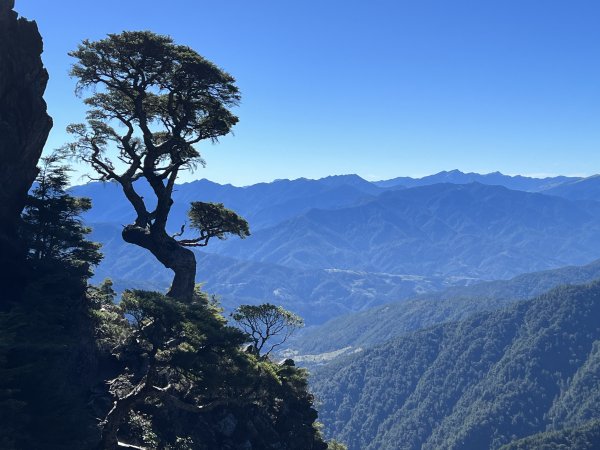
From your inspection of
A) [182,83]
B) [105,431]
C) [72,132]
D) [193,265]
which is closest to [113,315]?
[193,265]

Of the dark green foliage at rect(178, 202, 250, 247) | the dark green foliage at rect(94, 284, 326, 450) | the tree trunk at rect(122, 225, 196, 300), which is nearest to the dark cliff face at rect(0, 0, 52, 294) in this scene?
the tree trunk at rect(122, 225, 196, 300)

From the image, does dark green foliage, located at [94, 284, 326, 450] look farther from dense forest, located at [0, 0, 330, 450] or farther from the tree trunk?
the tree trunk

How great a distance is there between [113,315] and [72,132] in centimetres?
1452

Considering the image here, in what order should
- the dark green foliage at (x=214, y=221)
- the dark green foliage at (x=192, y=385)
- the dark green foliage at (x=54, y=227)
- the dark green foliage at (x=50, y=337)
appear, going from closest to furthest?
1. the dark green foliage at (x=50, y=337)
2. the dark green foliage at (x=192, y=385)
3. the dark green foliage at (x=54, y=227)
4. the dark green foliage at (x=214, y=221)

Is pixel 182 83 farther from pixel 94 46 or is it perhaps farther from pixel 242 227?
pixel 242 227

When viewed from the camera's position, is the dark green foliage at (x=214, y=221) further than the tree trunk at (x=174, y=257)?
Yes

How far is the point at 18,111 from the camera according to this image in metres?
37.1

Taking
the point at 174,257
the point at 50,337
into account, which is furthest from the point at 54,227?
the point at 50,337

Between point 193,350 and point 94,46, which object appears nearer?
point 193,350

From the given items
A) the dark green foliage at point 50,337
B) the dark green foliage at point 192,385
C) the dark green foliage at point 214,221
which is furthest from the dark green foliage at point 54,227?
the dark green foliage at point 214,221

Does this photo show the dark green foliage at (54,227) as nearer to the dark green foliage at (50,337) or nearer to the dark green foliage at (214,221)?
the dark green foliage at (50,337)

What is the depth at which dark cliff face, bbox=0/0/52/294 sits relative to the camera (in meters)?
35.9

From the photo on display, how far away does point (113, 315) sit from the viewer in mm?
35781

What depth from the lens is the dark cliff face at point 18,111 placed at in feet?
118
